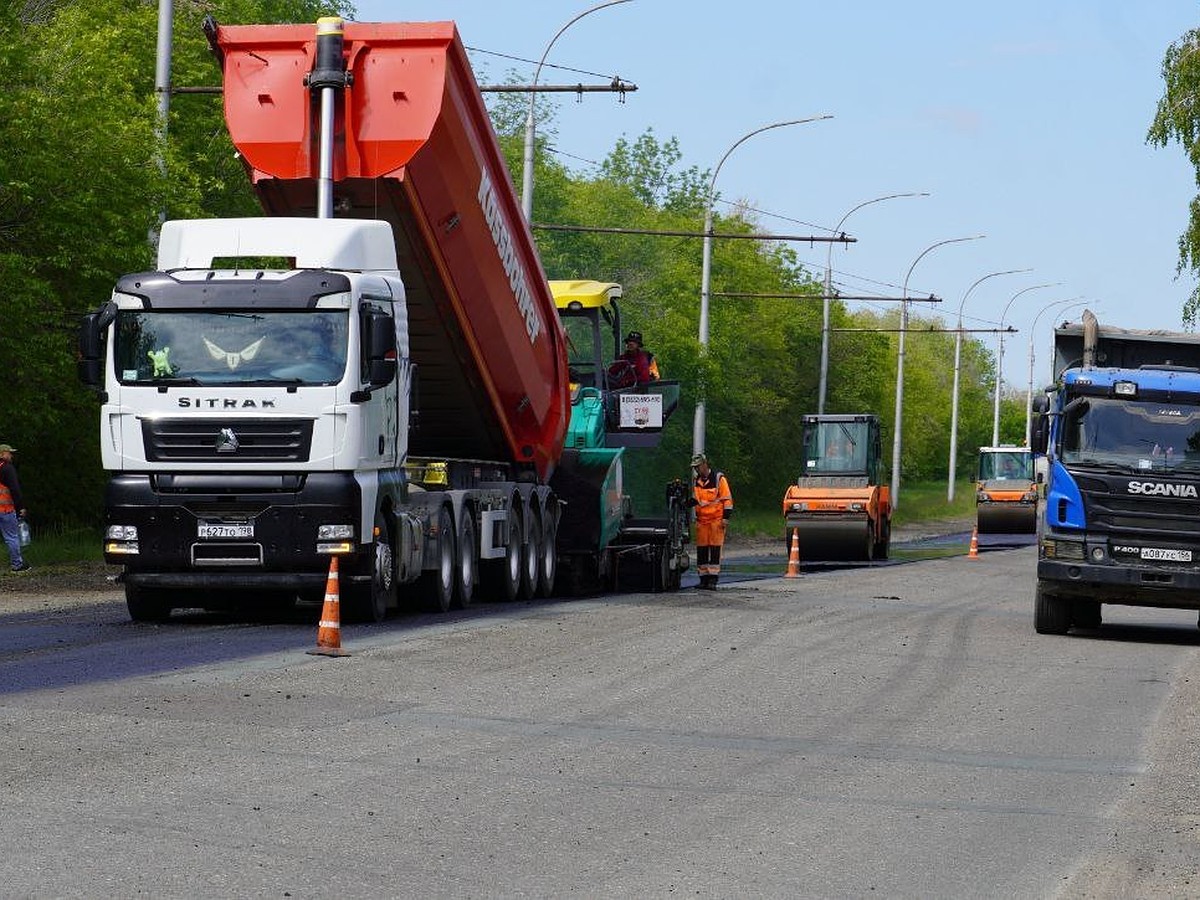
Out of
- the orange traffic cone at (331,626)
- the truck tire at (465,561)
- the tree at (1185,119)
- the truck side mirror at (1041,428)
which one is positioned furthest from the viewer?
the tree at (1185,119)

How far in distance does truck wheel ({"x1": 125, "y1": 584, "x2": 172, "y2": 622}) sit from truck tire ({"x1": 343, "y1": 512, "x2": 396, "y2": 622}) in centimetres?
164

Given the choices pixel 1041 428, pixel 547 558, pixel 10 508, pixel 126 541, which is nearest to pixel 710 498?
pixel 547 558

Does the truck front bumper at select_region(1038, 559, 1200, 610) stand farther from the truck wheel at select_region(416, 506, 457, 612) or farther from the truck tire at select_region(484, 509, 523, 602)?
the truck wheel at select_region(416, 506, 457, 612)

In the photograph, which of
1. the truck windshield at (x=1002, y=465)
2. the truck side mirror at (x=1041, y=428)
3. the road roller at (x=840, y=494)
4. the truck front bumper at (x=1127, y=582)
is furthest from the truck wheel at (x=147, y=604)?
the truck windshield at (x=1002, y=465)

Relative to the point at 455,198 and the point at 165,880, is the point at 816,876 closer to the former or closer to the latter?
the point at 165,880

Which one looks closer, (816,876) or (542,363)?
(816,876)

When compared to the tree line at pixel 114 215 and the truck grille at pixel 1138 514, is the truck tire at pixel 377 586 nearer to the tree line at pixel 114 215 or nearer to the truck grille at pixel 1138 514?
the tree line at pixel 114 215

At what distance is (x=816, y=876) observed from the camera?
7.80 metres

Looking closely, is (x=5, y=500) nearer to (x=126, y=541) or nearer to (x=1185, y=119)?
(x=126, y=541)

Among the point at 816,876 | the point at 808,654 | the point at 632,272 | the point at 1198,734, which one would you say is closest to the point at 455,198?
the point at 808,654

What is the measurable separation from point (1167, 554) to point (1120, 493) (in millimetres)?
765

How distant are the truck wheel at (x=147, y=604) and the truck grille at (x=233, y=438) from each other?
4.66ft

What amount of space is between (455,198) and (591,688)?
21.4 feet

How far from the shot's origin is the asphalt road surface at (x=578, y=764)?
25.4 ft
